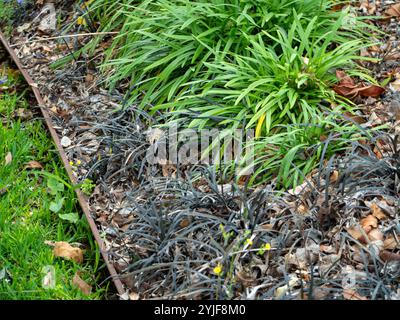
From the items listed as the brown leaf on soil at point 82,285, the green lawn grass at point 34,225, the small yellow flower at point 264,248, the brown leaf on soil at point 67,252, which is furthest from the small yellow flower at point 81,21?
the small yellow flower at point 264,248

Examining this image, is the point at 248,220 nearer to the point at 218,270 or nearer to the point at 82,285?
the point at 218,270

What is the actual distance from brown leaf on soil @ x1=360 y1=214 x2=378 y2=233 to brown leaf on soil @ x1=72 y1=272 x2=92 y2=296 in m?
1.48

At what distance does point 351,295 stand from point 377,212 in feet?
1.86

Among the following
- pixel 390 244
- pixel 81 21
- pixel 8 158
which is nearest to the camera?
pixel 390 244

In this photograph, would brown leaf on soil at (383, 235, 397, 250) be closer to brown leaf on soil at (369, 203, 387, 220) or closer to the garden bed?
the garden bed

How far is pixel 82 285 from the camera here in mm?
3875

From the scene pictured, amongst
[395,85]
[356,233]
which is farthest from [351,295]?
[395,85]

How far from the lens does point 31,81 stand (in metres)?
5.74

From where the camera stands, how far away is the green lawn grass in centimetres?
386

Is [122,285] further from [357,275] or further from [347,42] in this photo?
[347,42]

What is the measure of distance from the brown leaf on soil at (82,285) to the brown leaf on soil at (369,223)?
4.85ft

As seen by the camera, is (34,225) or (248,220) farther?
(34,225)

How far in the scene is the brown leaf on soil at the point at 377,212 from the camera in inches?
147
